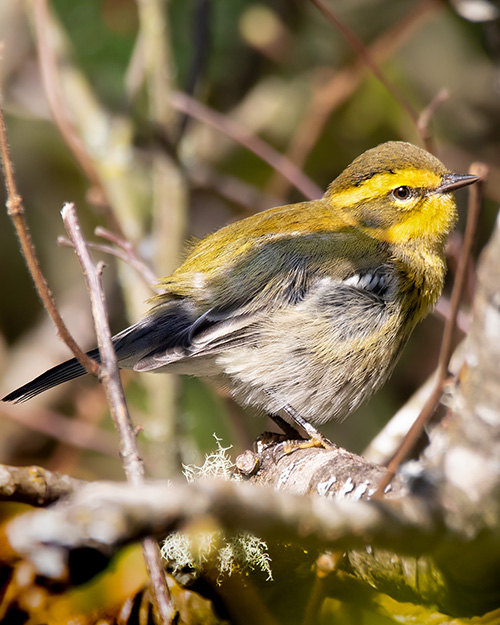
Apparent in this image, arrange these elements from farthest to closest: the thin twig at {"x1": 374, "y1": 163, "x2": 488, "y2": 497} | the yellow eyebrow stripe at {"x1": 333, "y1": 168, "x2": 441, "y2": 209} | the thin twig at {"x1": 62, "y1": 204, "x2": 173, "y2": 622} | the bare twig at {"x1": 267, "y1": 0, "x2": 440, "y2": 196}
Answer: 1. the bare twig at {"x1": 267, "y1": 0, "x2": 440, "y2": 196}
2. the yellow eyebrow stripe at {"x1": 333, "y1": 168, "x2": 441, "y2": 209}
3. the thin twig at {"x1": 374, "y1": 163, "x2": 488, "y2": 497}
4. the thin twig at {"x1": 62, "y1": 204, "x2": 173, "y2": 622}

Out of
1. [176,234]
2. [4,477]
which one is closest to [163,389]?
[176,234]

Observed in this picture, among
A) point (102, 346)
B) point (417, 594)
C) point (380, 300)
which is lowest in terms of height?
point (417, 594)

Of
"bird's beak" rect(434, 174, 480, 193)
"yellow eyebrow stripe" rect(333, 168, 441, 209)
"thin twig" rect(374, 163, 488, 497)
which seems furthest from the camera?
Result: "yellow eyebrow stripe" rect(333, 168, 441, 209)

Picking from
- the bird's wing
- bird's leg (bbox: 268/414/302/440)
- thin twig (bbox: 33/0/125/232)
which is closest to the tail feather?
the bird's wing

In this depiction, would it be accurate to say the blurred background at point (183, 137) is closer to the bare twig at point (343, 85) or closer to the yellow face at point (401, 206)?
the bare twig at point (343, 85)

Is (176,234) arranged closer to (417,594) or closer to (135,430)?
(135,430)

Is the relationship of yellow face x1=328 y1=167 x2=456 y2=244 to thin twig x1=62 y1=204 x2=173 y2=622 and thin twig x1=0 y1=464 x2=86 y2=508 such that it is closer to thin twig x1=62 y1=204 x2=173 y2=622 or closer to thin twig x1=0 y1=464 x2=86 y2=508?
thin twig x1=62 y1=204 x2=173 y2=622
